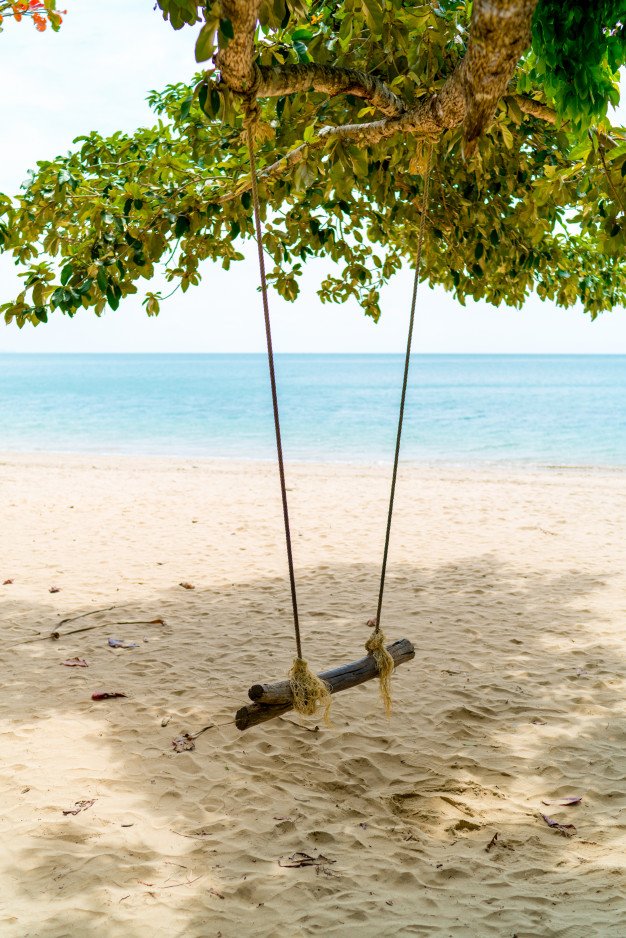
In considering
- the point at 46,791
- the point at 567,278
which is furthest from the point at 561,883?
the point at 567,278

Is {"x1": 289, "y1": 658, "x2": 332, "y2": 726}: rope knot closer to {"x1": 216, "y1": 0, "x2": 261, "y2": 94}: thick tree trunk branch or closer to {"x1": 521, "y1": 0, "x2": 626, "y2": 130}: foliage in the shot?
{"x1": 216, "y1": 0, "x2": 261, "y2": 94}: thick tree trunk branch

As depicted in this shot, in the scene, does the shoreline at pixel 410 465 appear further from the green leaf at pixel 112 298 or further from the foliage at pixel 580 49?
the foliage at pixel 580 49

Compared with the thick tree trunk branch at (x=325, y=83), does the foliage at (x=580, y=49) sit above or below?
below

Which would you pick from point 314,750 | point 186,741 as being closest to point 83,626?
point 186,741

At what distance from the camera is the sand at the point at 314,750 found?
8.07 feet

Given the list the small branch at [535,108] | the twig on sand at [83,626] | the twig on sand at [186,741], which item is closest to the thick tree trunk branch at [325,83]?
the small branch at [535,108]

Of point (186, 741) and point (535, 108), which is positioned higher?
point (535, 108)

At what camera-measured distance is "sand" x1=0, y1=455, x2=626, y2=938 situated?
246 cm

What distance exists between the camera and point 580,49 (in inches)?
80.7

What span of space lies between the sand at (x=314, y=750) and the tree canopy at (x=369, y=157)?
2.09 metres

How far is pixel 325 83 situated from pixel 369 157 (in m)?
1.37

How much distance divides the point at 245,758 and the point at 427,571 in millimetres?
3604

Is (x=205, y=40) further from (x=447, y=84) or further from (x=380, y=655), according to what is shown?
(x=380, y=655)

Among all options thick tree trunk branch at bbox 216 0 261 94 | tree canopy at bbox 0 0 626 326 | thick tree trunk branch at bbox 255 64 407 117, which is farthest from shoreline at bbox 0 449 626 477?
thick tree trunk branch at bbox 216 0 261 94
